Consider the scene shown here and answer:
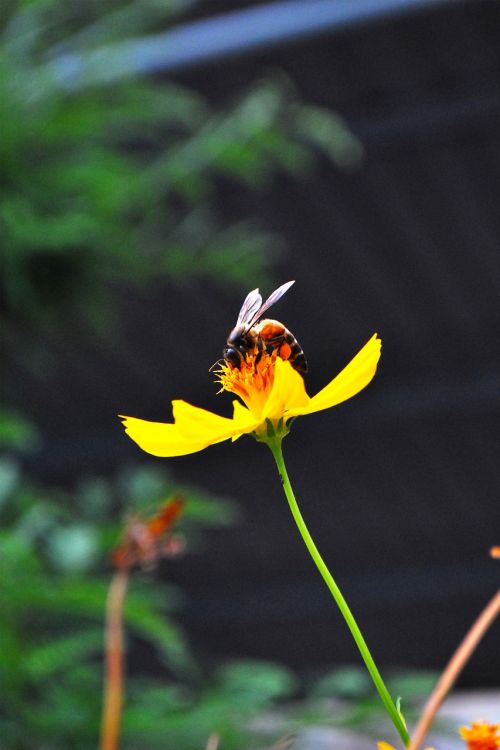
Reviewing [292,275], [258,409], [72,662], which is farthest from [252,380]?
[292,275]

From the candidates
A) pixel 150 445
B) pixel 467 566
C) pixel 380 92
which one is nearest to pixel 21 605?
pixel 150 445

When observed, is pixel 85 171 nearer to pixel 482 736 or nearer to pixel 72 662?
pixel 72 662

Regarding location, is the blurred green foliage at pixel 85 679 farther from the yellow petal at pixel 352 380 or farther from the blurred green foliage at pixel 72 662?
the yellow petal at pixel 352 380

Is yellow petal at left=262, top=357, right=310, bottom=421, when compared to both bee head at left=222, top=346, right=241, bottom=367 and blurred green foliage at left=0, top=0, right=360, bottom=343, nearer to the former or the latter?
bee head at left=222, top=346, right=241, bottom=367

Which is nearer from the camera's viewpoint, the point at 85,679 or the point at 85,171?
the point at 85,679

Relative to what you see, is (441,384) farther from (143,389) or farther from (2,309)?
(2,309)

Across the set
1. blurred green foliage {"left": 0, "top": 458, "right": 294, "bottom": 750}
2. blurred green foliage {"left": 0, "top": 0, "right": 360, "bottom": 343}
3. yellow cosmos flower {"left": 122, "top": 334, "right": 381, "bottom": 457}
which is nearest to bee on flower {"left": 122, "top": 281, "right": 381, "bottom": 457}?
yellow cosmos flower {"left": 122, "top": 334, "right": 381, "bottom": 457}
